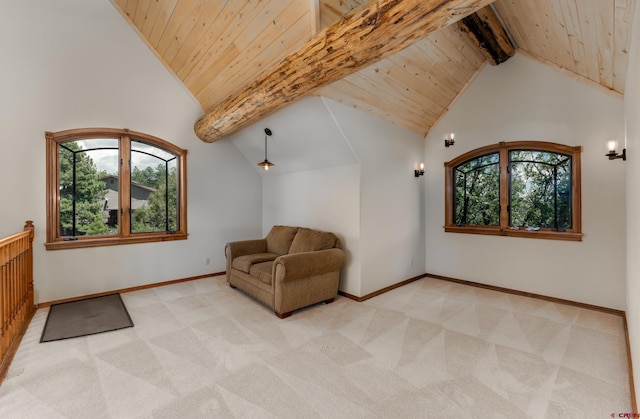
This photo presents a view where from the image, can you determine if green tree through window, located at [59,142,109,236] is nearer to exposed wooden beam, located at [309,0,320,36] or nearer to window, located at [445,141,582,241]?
exposed wooden beam, located at [309,0,320,36]

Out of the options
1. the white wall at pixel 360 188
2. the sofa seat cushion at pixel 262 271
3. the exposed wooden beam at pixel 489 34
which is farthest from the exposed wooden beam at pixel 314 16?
the sofa seat cushion at pixel 262 271

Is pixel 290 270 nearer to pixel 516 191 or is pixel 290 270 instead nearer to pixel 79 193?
pixel 79 193

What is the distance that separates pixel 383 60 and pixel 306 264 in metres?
2.46

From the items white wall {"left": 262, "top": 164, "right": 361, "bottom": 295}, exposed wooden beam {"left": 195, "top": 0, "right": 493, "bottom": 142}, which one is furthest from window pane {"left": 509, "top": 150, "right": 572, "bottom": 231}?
exposed wooden beam {"left": 195, "top": 0, "right": 493, "bottom": 142}

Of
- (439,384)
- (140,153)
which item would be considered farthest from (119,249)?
(439,384)

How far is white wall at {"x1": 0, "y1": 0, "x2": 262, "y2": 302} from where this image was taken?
138 inches

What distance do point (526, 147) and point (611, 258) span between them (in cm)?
170

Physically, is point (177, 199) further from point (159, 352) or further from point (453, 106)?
point (453, 106)

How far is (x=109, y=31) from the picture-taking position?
4.08m

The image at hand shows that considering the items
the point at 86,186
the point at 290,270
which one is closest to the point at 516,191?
the point at 290,270

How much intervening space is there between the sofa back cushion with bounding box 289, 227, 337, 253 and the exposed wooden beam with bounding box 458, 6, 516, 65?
2.99 meters

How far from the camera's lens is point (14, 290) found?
9.46 ft

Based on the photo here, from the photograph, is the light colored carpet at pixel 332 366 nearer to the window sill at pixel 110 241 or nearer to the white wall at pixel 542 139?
the white wall at pixel 542 139

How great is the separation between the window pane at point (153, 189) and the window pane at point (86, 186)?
0.27 m
